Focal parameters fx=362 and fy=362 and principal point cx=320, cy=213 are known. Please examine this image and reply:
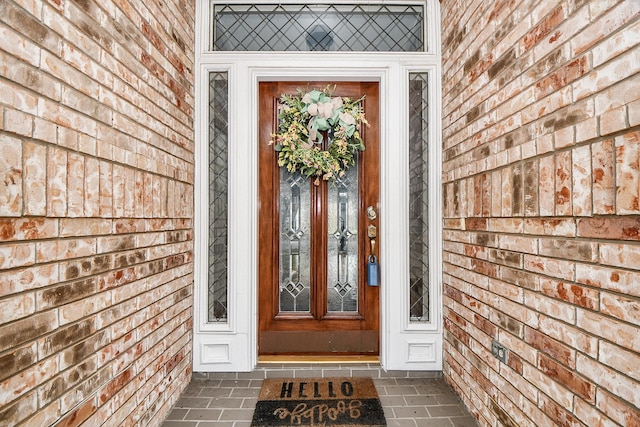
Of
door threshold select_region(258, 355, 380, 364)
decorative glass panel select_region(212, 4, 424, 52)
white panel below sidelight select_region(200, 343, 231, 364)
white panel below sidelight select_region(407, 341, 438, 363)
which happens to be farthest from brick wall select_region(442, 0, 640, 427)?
white panel below sidelight select_region(200, 343, 231, 364)

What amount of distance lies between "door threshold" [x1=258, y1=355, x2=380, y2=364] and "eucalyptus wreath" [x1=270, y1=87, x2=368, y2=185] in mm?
1155

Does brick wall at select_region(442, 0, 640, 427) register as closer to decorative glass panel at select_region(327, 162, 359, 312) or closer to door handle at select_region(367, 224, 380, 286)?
door handle at select_region(367, 224, 380, 286)

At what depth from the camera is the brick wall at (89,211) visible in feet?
3.22

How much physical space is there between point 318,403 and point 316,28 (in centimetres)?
229

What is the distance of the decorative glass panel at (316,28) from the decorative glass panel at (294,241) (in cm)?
86

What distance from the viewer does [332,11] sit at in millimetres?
2398

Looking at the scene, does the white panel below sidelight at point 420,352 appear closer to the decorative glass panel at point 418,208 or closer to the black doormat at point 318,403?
the decorative glass panel at point 418,208

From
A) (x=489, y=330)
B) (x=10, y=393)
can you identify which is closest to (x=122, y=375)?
(x=10, y=393)

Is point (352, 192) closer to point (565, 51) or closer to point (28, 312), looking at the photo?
point (565, 51)

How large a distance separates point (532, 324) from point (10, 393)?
5.42 feet

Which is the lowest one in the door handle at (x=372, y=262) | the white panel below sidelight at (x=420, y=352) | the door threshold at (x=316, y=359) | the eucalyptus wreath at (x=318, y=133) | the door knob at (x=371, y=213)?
the door threshold at (x=316, y=359)

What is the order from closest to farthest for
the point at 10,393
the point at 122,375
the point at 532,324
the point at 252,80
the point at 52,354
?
the point at 10,393
the point at 52,354
the point at 532,324
the point at 122,375
the point at 252,80

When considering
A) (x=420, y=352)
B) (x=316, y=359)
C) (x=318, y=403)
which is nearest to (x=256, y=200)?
(x=316, y=359)

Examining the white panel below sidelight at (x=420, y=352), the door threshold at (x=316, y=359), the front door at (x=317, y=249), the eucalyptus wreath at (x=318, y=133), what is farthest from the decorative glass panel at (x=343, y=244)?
the white panel below sidelight at (x=420, y=352)
